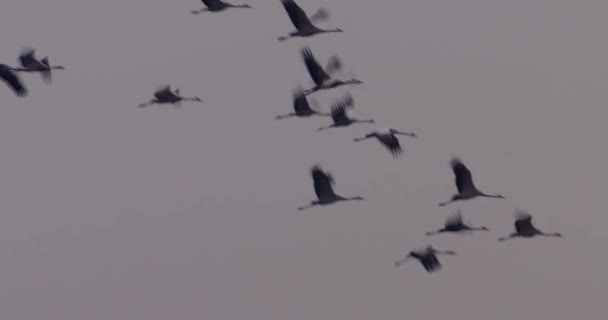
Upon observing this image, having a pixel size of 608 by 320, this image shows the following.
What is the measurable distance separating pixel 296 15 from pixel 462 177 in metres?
7.71

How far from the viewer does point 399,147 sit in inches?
3873

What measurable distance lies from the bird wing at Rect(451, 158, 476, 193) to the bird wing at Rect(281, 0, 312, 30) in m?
6.25

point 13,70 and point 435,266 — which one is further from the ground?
point 13,70

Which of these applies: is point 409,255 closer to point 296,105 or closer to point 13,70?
point 296,105

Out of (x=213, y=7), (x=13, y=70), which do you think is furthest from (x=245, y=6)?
(x=13, y=70)

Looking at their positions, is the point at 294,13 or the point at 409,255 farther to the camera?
the point at 409,255

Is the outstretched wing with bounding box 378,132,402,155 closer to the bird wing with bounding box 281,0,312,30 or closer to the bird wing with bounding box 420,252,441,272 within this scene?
the bird wing with bounding box 281,0,312,30

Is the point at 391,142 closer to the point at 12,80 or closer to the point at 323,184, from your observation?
the point at 323,184

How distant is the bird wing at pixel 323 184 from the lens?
334ft

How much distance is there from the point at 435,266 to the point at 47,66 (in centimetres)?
1468

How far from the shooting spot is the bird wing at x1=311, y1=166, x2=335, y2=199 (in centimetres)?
10175

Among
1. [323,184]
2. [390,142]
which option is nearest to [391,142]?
[390,142]

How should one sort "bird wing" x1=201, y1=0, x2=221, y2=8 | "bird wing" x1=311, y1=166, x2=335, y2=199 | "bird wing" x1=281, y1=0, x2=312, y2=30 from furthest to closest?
1. "bird wing" x1=311, y1=166, x2=335, y2=199
2. "bird wing" x1=201, y1=0, x2=221, y2=8
3. "bird wing" x1=281, y1=0, x2=312, y2=30

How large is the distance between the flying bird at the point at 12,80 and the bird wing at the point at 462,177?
13.2m
